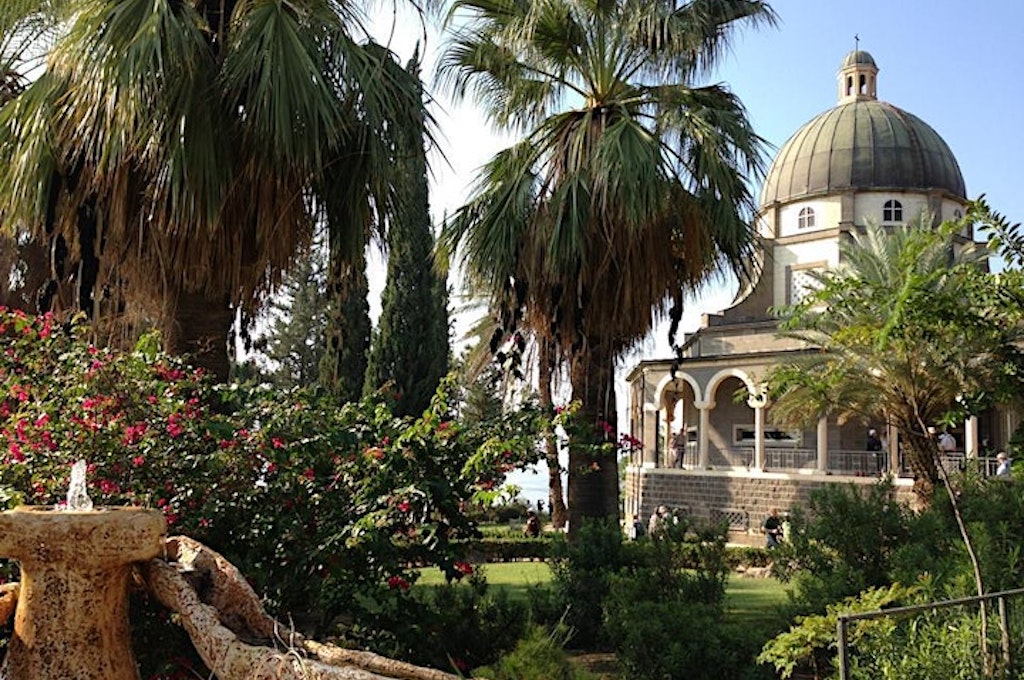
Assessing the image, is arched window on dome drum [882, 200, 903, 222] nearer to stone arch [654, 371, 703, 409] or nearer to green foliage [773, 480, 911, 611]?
stone arch [654, 371, 703, 409]

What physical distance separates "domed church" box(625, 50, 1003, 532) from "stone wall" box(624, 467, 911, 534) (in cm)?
3

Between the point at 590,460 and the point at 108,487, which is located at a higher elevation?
the point at 590,460

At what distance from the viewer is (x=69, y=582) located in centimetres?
315

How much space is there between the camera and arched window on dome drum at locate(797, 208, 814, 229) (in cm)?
3319

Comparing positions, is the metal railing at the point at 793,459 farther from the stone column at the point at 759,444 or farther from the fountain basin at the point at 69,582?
→ the fountain basin at the point at 69,582

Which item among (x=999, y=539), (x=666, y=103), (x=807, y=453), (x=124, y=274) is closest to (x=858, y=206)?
(x=807, y=453)

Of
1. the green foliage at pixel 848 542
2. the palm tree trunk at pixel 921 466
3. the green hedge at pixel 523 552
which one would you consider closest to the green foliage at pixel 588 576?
the green foliage at pixel 848 542

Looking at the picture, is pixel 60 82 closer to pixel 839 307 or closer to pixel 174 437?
pixel 174 437

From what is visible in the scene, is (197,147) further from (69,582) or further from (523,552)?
(523,552)

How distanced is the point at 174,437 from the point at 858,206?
102 feet

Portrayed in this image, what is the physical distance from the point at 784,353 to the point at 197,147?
78.5ft

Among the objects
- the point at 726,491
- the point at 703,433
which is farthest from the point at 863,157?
the point at 726,491

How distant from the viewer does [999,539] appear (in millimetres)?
7137

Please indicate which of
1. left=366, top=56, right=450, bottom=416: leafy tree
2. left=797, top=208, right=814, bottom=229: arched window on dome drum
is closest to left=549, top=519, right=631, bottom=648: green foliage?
left=366, top=56, right=450, bottom=416: leafy tree
